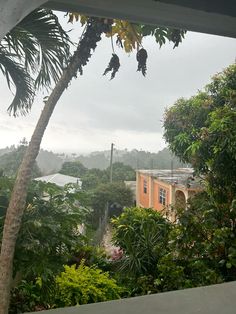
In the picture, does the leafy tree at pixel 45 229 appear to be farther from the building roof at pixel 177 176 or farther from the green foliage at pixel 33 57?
the building roof at pixel 177 176

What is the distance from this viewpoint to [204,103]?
2932 millimetres

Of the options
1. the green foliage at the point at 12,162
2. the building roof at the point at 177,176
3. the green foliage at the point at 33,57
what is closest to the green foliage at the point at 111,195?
the building roof at the point at 177,176

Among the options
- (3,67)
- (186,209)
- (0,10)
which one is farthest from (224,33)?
(186,209)

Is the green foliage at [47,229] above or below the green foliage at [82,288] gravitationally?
above

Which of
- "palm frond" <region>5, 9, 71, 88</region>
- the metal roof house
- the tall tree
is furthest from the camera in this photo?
the tall tree

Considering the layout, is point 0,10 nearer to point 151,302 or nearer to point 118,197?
point 151,302

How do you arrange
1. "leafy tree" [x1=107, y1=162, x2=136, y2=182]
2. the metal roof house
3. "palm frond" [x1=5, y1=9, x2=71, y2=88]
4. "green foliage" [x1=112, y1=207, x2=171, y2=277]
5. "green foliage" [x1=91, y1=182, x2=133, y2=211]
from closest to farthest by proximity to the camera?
the metal roof house
"palm frond" [x1=5, y1=9, x2=71, y2=88]
"green foliage" [x1=112, y1=207, x2=171, y2=277]
"green foliage" [x1=91, y1=182, x2=133, y2=211]
"leafy tree" [x1=107, y1=162, x2=136, y2=182]

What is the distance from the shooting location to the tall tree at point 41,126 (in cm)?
134

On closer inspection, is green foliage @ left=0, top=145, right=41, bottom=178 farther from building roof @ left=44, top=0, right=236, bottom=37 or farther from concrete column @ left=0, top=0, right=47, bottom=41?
concrete column @ left=0, top=0, right=47, bottom=41

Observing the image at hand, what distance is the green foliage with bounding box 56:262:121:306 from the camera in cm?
220

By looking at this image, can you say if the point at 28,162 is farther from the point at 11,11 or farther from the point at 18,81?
the point at 11,11

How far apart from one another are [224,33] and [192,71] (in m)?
1.47

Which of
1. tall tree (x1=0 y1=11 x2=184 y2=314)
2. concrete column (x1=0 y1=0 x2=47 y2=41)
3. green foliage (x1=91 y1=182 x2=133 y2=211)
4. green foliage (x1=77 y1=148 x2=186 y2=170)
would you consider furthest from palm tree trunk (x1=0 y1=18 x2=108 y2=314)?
green foliage (x1=91 y1=182 x2=133 y2=211)

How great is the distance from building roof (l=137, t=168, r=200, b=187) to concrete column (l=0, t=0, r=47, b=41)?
261cm
